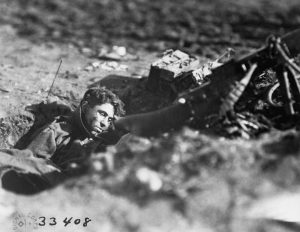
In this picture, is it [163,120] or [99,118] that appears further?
[99,118]

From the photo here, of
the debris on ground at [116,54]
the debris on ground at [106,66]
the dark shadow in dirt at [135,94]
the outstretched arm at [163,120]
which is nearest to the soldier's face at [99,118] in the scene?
the outstretched arm at [163,120]

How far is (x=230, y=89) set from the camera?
14.1ft

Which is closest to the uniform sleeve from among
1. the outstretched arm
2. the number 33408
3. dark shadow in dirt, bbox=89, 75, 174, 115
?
the outstretched arm

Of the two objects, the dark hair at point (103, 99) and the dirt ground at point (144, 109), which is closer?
the dirt ground at point (144, 109)

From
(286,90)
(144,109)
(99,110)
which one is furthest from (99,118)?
(286,90)

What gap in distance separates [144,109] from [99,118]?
1.16 metres

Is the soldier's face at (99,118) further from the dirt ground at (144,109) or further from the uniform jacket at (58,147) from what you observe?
the dirt ground at (144,109)

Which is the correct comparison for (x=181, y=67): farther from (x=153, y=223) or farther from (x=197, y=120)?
(x=153, y=223)

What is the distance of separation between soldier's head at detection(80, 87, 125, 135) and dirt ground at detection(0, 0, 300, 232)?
79 cm

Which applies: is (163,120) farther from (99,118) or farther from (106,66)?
(106,66)

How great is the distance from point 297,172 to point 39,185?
8.47 ft

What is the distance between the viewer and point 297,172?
3721 millimetres

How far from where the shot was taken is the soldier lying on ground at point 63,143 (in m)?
4.60

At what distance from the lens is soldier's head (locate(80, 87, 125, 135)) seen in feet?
17.6
